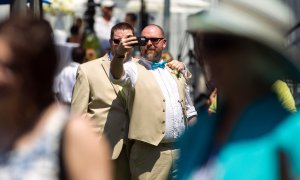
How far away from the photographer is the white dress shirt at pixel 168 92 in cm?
755

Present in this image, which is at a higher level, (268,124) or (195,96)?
(268,124)

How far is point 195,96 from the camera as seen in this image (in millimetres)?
15109

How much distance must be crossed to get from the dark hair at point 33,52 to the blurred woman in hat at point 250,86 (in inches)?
19.8

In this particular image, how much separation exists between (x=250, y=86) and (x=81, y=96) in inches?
206

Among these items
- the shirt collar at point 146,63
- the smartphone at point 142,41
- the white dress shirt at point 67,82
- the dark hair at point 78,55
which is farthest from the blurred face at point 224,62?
the dark hair at point 78,55

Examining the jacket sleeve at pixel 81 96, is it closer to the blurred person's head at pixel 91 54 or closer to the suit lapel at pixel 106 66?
the suit lapel at pixel 106 66

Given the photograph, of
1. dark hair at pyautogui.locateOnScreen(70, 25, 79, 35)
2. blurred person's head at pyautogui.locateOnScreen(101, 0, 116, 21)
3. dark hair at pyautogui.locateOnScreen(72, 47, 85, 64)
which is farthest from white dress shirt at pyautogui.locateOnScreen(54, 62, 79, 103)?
blurred person's head at pyautogui.locateOnScreen(101, 0, 116, 21)

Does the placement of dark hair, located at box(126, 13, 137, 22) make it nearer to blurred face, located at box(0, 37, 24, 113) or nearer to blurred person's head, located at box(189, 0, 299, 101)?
blurred face, located at box(0, 37, 24, 113)

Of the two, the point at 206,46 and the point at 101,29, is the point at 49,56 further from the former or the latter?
the point at 101,29

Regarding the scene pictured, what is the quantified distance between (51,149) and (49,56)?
0.30 m

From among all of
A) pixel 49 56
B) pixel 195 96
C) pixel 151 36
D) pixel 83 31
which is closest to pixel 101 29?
pixel 83 31

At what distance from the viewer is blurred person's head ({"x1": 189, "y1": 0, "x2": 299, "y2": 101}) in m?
2.64

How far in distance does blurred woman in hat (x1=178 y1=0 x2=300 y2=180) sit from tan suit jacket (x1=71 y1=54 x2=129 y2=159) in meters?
5.06

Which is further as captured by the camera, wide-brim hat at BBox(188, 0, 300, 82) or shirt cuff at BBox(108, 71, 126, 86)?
shirt cuff at BBox(108, 71, 126, 86)
